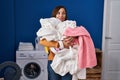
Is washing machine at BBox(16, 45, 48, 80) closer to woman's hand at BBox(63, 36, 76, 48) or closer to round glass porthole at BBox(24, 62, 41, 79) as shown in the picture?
round glass porthole at BBox(24, 62, 41, 79)

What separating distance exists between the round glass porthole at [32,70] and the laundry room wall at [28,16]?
477 millimetres

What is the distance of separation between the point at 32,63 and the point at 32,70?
16cm

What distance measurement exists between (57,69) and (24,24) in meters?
2.56

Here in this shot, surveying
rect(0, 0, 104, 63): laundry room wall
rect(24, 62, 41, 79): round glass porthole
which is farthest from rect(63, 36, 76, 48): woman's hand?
rect(0, 0, 104, 63): laundry room wall

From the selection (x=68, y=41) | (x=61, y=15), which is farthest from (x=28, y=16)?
(x=68, y=41)

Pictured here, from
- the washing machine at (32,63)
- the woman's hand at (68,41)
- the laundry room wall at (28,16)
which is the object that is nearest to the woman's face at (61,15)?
the woman's hand at (68,41)

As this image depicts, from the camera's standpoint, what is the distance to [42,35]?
7.07 feet

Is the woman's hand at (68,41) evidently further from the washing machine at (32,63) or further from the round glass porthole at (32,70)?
the round glass porthole at (32,70)

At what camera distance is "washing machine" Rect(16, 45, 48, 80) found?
404cm

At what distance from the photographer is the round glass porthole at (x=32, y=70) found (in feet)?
13.6

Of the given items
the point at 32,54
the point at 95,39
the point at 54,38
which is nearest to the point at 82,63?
the point at 54,38

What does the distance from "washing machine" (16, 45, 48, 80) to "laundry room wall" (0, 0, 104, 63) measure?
0.46 meters

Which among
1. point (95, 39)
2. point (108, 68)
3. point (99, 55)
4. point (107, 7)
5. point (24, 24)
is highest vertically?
point (107, 7)

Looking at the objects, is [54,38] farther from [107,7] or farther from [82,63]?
[107,7]
